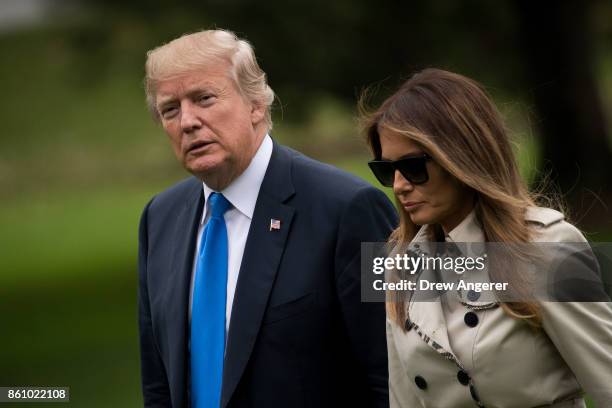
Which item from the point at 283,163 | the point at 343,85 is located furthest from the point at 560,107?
the point at 283,163

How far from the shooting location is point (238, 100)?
4.35m

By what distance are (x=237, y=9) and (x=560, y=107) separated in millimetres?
4788

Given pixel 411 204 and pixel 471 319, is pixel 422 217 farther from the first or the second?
pixel 471 319

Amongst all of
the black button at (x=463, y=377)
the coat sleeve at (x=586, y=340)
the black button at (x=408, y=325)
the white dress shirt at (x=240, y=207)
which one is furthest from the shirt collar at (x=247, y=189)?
the coat sleeve at (x=586, y=340)

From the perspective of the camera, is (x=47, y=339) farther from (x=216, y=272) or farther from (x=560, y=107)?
(x=216, y=272)

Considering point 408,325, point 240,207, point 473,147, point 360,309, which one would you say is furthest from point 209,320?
point 473,147

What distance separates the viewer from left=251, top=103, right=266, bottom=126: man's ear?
4430 mm

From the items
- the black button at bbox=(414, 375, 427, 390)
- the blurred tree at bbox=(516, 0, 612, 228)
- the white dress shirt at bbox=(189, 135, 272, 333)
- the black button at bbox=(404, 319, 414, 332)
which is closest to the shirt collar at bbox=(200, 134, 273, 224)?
the white dress shirt at bbox=(189, 135, 272, 333)

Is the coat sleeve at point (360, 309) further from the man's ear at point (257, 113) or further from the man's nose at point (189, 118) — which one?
the man's nose at point (189, 118)

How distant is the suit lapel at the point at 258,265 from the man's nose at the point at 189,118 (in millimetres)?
347

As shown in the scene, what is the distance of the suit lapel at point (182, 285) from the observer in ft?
13.9

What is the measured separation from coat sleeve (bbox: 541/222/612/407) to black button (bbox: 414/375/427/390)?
0.44 metres

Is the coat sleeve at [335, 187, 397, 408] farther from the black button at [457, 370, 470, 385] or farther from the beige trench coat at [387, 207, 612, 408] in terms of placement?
the black button at [457, 370, 470, 385]

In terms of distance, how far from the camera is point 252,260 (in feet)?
13.8
